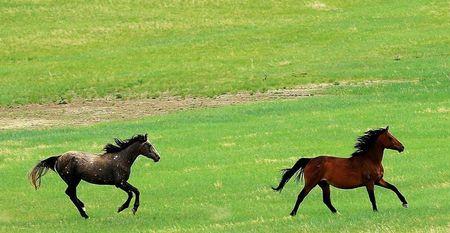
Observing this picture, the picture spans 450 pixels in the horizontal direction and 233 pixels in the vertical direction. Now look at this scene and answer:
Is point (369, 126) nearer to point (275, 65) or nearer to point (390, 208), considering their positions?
point (390, 208)

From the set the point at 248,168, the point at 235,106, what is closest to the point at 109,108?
the point at 235,106

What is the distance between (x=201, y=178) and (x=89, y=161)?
15.6ft

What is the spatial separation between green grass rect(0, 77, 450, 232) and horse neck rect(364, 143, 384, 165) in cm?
97

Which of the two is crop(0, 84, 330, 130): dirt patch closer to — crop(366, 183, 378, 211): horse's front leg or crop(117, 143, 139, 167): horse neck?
crop(117, 143, 139, 167): horse neck

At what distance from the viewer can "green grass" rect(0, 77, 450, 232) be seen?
2225 cm

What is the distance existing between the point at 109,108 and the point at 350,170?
26.0 meters

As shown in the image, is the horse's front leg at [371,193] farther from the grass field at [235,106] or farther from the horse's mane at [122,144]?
the horse's mane at [122,144]

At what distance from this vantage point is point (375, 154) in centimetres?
2153

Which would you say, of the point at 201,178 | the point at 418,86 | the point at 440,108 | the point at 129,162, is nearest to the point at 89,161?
the point at 129,162

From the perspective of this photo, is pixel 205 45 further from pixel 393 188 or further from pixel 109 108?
pixel 393 188

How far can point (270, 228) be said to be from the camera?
20516mm

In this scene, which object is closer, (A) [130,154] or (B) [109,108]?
(A) [130,154]

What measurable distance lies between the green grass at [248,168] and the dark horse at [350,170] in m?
0.54

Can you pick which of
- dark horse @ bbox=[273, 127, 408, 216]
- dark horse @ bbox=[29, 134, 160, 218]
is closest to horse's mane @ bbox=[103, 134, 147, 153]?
dark horse @ bbox=[29, 134, 160, 218]
